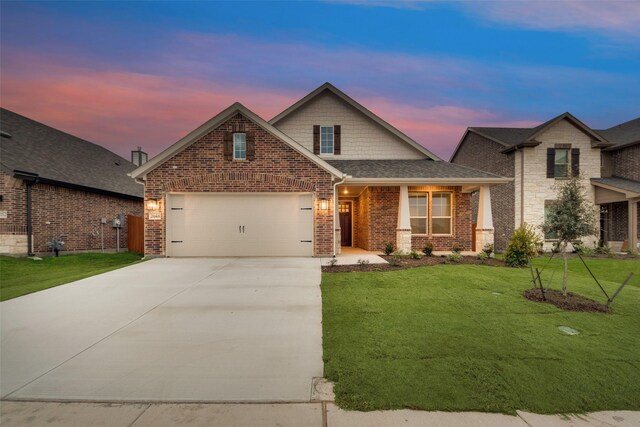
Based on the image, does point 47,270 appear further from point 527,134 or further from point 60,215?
point 527,134

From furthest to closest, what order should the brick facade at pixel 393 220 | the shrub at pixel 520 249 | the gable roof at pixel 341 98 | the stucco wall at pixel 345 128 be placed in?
the stucco wall at pixel 345 128 < the gable roof at pixel 341 98 < the brick facade at pixel 393 220 < the shrub at pixel 520 249

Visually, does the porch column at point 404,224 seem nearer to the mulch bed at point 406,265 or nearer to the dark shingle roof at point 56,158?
the mulch bed at point 406,265

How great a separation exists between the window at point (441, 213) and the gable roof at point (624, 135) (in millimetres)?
10928

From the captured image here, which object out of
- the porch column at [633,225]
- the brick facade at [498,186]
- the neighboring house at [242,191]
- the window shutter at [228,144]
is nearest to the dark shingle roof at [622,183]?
the porch column at [633,225]

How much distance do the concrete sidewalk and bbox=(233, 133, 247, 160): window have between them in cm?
973

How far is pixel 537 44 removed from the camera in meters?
18.7

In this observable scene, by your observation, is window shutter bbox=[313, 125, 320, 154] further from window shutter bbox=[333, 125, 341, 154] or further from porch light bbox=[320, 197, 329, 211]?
porch light bbox=[320, 197, 329, 211]

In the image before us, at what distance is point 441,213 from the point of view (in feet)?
47.8

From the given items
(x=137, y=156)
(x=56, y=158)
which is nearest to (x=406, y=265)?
(x=56, y=158)

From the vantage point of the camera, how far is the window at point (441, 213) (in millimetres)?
14516

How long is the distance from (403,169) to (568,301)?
8.66m

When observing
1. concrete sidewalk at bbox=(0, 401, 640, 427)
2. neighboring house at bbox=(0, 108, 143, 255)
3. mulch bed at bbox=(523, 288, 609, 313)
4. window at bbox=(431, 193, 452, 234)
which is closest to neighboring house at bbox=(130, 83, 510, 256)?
window at bbox=(431, 193, 452, 234)

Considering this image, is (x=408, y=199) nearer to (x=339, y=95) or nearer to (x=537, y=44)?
(x=339, y=95)

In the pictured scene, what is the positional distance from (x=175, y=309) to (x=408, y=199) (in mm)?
10900
